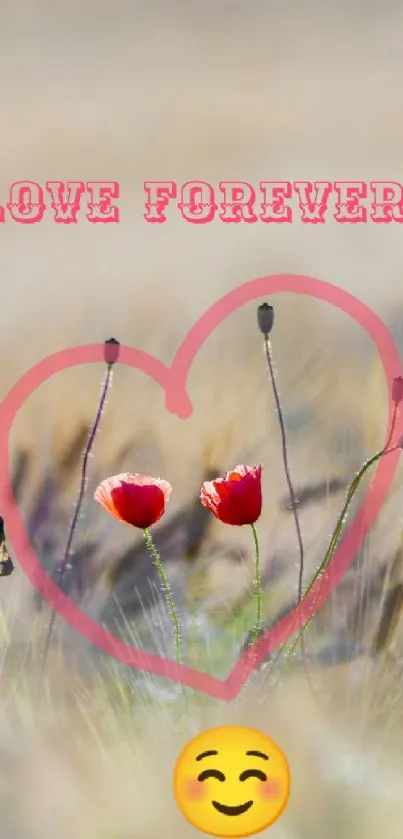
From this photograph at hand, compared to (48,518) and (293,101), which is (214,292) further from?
(48,518)

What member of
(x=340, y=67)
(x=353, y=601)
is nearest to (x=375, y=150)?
(x=340, y=67)

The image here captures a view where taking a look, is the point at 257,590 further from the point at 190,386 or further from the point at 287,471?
the point at 190,386

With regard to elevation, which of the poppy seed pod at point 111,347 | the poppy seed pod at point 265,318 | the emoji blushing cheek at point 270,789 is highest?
the poppy seed pod at point 265,318

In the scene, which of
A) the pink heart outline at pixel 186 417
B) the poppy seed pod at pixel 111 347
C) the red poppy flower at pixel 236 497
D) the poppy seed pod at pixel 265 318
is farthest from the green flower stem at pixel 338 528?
the poppy seed pod at pixel 111 347

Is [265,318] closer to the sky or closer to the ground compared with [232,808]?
closer to the sky

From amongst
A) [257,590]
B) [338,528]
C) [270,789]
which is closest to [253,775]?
[270,789]

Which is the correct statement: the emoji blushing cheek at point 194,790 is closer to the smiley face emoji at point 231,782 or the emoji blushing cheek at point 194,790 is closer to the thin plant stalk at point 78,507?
the smiley face emoji at point 231,782
